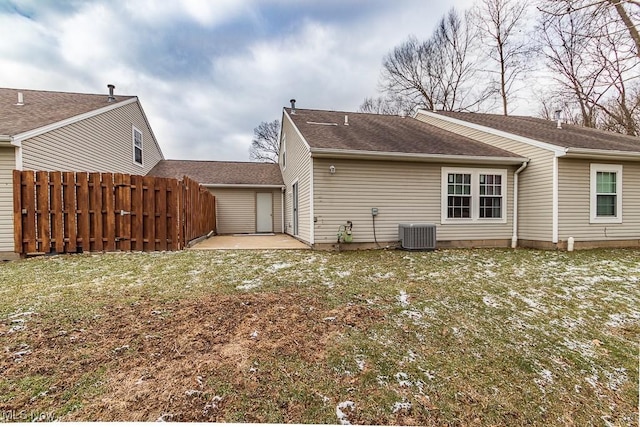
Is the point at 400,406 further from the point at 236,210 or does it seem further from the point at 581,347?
the point at 236,210

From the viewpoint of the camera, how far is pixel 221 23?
26.4 feet

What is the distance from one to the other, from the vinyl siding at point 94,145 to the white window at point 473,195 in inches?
394

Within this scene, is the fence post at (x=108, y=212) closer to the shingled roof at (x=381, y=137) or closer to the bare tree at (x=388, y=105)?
the shingled roof at (x=381, y=137)

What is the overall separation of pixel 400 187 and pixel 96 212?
730cm

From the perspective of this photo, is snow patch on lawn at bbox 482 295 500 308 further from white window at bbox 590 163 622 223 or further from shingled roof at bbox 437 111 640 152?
white window at bbox 590 163 622 223

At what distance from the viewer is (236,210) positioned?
14383 mm

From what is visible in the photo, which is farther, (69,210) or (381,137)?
(381,137)

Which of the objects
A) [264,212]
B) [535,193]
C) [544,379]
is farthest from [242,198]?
[544,379]

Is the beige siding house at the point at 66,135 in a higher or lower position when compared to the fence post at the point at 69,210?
higher

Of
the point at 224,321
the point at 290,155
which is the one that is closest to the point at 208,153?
the point at 290,155

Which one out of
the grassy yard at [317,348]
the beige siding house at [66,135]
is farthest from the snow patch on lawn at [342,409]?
the beige siding house at [66,135]

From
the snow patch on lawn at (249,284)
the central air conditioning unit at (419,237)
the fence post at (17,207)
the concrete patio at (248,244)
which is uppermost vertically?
the fence post at (17,207)

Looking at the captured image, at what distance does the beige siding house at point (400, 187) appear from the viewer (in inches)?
308

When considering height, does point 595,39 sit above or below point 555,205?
above
